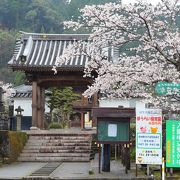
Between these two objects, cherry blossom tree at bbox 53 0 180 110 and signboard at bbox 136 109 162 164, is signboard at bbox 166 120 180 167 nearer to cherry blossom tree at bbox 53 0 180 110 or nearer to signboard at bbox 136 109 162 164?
signboard at bbox 136 109 162 164

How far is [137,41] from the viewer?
1243 cm

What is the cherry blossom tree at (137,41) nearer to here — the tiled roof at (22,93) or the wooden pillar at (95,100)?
the wooden pillar at (95,100)

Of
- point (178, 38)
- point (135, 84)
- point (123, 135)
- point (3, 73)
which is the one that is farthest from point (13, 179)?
point (3, 73)

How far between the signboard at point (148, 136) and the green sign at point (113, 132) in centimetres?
142

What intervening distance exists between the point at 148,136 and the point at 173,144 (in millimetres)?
845

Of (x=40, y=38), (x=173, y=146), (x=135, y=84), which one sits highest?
(x=40, y=38)

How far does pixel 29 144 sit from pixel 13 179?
8749 mm

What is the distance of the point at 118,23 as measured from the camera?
1164 cm

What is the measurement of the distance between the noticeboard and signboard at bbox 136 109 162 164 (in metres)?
1.42

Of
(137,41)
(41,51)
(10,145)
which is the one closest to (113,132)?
(137,41)

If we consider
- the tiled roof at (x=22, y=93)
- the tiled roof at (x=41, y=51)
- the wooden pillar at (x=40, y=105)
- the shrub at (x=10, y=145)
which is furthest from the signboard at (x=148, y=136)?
the tiled roof at (x=22, y=93)

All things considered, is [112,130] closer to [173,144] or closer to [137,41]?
[173,144]

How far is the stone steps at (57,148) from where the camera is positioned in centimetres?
1961

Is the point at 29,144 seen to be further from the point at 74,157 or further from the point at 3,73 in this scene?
the point at 3,73
